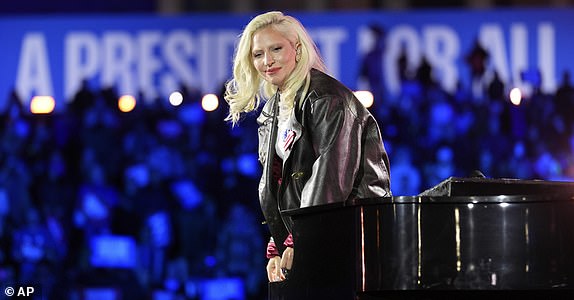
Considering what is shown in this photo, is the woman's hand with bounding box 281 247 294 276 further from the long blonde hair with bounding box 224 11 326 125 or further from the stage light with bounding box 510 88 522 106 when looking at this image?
the stage light with bounding box 510 88 522 106

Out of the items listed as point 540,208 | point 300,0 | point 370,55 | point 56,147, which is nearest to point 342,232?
point 540,208

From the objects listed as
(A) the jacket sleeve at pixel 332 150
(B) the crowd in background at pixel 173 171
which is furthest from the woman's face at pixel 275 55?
(B) the crowd in background at pixel 173 171

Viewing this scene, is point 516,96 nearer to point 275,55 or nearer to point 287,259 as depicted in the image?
point 275,55

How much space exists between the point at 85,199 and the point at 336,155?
9667 millimetres

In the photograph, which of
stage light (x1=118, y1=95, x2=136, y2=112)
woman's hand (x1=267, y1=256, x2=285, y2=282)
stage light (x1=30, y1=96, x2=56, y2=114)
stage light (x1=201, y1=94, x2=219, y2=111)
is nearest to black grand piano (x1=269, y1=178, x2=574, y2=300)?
woman's hand (x1=267, y1=256, x2=285, y2=282)

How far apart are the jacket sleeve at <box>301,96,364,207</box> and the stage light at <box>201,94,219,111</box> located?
29.0ft

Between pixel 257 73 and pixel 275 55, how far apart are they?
0.17 metres

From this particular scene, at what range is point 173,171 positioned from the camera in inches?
504

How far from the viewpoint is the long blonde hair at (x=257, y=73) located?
373 cm

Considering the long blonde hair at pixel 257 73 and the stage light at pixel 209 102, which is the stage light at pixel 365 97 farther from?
the long blonde hair at pixel 257 73

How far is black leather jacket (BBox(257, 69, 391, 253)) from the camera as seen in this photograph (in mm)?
3502

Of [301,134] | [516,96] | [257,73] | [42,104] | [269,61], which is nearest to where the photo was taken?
[301,134]

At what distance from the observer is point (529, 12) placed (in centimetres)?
1259

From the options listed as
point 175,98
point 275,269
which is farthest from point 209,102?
point 275,269
